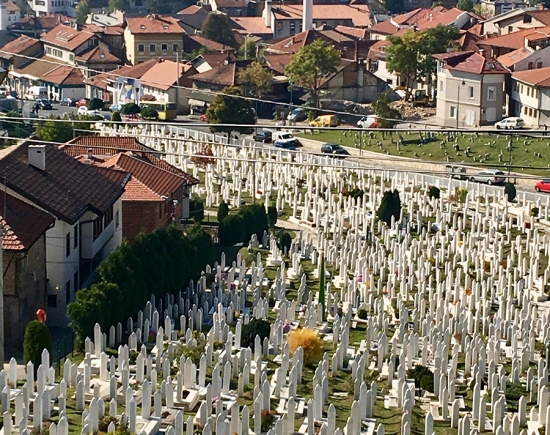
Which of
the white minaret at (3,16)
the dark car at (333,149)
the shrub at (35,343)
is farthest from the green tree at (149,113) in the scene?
the white minaret at (3,16)

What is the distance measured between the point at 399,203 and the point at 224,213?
15.2 feet

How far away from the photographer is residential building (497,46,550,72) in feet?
203

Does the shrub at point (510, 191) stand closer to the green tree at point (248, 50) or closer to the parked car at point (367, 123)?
the parked car at point (367, 123)

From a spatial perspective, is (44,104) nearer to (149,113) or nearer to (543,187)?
(149,113)

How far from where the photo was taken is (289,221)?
39719 millimetres

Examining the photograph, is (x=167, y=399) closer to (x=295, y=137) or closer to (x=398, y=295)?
(x=398, y=295)

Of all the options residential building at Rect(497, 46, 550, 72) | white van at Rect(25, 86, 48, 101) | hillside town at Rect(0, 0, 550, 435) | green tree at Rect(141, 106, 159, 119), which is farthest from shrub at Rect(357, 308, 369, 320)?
white van at Rect(25, 86, 48, 101)

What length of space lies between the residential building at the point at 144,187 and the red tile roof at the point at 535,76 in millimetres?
21426

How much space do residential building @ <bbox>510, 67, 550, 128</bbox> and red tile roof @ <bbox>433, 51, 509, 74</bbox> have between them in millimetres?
1101

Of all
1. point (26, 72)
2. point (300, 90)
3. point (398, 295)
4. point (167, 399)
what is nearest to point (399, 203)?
point (398, 295)

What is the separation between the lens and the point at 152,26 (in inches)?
3253

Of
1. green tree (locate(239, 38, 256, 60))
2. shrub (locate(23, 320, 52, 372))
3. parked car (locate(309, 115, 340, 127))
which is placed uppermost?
green tree (locate(239, 38, 256, 60))

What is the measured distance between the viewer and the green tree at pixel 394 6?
349 feet

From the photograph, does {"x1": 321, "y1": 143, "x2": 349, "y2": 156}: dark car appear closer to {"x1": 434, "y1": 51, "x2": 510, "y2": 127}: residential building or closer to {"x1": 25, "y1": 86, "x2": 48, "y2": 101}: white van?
{"x1": 434, "y1": 51, "x2": 510, "y2": 127}: residential building
